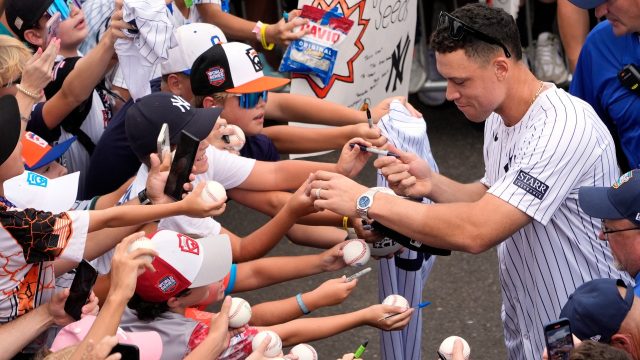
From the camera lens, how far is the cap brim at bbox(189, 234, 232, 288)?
375cm

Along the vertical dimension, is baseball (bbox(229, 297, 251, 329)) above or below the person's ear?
below

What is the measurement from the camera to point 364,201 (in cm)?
385

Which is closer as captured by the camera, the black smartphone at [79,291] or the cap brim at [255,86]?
the black smartphone at [79,291]

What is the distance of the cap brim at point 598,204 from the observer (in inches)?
135

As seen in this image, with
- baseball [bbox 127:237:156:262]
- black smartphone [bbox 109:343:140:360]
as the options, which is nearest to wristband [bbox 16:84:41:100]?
baseball [bbox 127:237:156:262]

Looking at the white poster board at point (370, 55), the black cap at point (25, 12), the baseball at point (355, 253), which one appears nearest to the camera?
the baseball at point (355, 253)

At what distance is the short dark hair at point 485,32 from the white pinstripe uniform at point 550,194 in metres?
0.25

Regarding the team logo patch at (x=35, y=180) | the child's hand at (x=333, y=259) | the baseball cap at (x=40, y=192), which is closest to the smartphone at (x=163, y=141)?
the baseball cap at (x=40, y=192)

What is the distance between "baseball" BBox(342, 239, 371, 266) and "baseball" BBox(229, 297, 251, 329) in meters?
0.59

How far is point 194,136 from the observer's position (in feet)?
13.1

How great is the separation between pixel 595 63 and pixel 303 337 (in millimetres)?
1949

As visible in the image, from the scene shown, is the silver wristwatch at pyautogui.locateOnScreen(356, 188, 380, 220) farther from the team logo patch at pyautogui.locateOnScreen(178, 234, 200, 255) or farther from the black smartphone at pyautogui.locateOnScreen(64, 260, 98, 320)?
the black smartphone at pyautogui.locateOnScreen(64, 260, 98, 320)

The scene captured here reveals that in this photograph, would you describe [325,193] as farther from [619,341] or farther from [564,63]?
[564,63]

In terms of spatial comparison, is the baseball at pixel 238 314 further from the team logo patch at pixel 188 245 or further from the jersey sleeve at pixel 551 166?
the jersey sleeve at pixel 551 166
